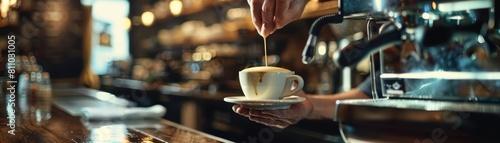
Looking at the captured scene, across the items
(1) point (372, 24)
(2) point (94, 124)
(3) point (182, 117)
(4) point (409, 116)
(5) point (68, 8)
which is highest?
(5) point (68, 8)

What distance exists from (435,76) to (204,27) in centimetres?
654

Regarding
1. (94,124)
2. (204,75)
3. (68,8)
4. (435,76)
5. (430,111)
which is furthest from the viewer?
(68,8)

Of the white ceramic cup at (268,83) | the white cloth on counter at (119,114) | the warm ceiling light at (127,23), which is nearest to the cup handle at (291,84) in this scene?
the white ceramic cup at (268,83)

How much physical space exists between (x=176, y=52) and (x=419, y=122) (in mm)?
7787

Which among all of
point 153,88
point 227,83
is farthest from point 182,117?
point 153,88

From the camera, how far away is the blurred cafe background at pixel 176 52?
14.9 feet

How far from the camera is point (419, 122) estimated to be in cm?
98

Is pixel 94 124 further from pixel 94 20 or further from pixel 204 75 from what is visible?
pixel 94 20

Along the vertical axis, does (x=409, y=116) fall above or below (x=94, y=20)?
below

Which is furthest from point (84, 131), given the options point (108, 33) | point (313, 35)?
point (108, 33)

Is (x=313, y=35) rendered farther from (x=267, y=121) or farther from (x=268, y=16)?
(x=268, y=16)

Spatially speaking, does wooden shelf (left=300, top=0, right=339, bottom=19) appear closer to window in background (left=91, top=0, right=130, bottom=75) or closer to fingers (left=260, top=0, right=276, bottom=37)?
fingers (left=260, top=0, right=276, bottom=37)

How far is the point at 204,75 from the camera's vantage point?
274 inches

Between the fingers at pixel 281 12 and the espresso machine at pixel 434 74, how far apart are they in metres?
0.31
